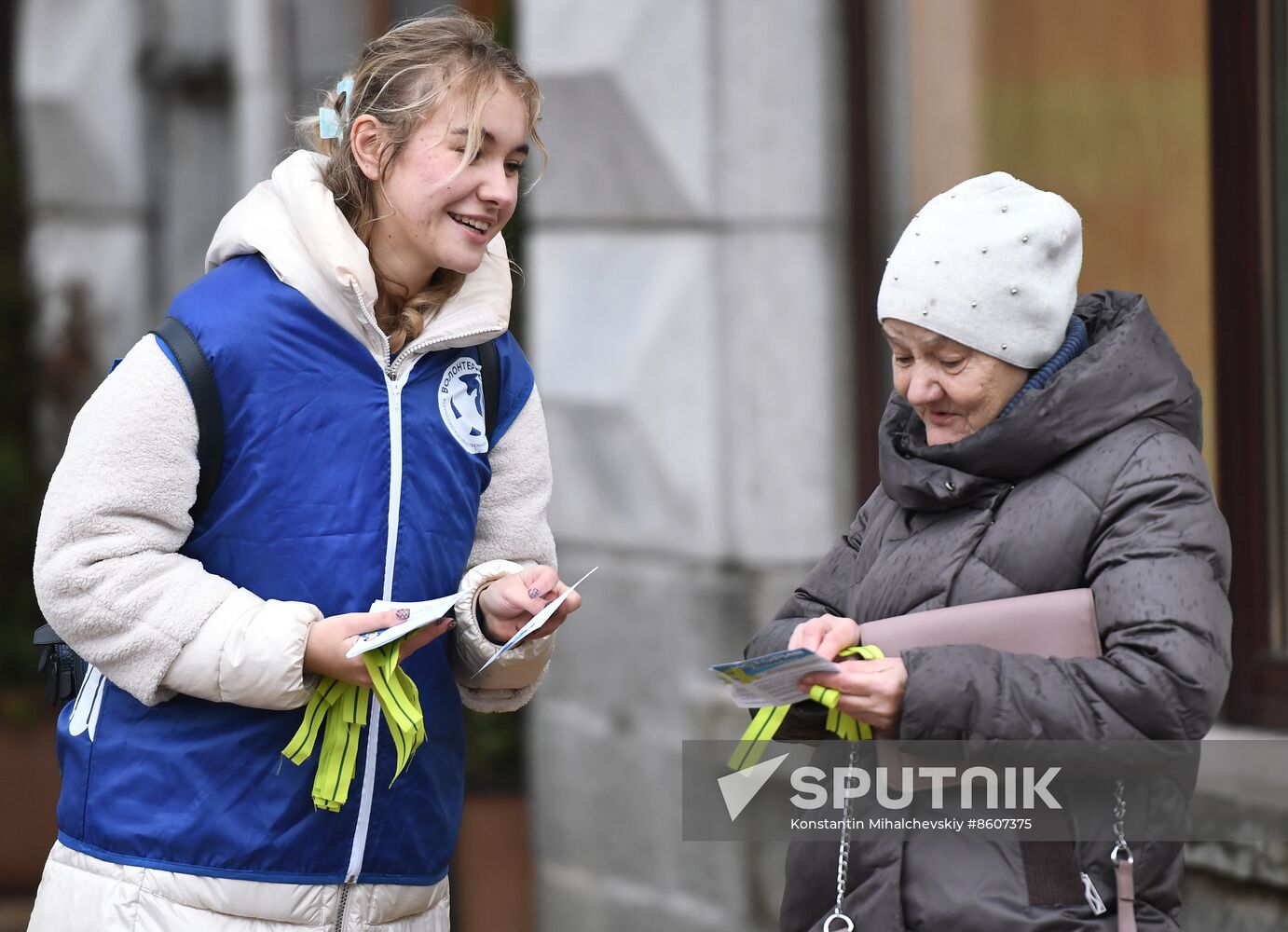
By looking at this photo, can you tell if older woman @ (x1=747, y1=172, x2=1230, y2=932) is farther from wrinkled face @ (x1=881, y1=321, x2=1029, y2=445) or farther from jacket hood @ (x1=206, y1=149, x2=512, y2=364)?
jacket hood @ (x1=206, y1=149, x2=512, y2=364)

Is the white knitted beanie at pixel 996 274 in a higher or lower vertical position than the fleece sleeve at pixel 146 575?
higher

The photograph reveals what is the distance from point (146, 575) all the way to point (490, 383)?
635 mm

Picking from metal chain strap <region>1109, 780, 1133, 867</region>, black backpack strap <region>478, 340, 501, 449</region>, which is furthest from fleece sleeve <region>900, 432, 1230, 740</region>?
black backpack strap <region>478, 340, 501, 449</region>

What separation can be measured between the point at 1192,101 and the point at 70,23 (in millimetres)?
5041

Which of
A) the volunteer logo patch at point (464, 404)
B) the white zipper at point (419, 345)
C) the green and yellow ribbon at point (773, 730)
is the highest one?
the white zipper at point (419, 345)

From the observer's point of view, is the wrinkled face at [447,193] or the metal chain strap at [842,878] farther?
the wrinkled face at [447,193]

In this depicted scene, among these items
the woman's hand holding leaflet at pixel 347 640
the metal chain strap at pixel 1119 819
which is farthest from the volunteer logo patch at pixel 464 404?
the metal chain strap at pixel 1119 819

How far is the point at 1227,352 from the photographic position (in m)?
4.38

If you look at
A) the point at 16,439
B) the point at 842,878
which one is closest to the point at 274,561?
the point at 842,878

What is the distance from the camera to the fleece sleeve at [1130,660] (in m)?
2.42

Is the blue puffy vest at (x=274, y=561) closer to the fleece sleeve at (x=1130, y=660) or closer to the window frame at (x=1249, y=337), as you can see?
the fleece sleeve at (x=1130, y=660)

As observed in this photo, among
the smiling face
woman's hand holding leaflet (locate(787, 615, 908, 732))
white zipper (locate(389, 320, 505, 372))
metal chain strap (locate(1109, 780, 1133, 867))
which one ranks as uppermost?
the smiling face

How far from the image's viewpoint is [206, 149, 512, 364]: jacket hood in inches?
110

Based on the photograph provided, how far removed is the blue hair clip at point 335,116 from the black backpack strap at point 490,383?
40 centimetres
